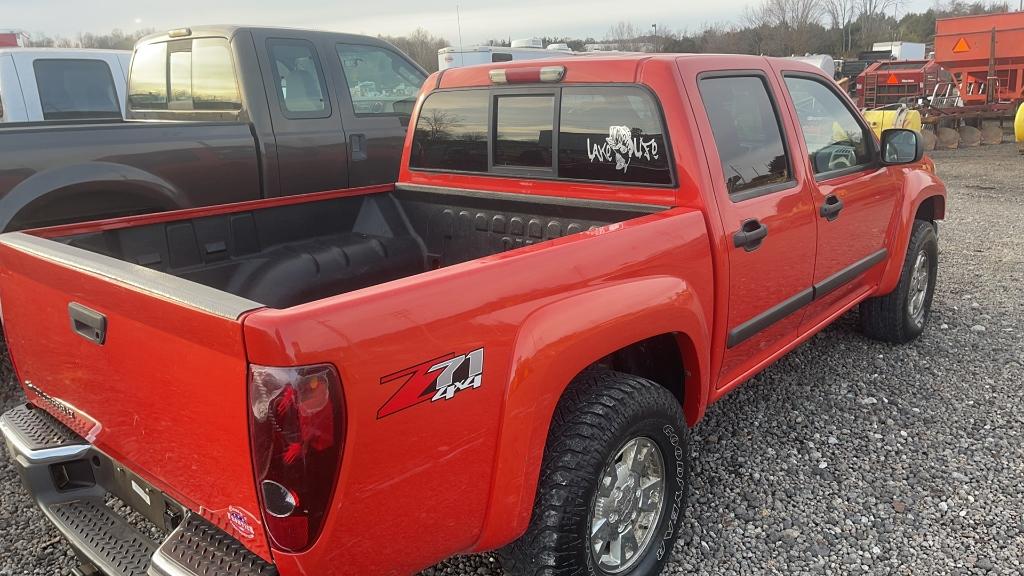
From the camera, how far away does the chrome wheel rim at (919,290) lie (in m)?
4.64

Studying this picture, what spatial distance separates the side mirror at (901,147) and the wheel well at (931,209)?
763 millimetres

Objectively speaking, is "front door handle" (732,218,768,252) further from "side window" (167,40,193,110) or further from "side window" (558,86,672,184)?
"side window" (167,40,193,110)

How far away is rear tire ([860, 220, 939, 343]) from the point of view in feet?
14.7

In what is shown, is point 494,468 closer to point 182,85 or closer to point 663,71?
point 663,71

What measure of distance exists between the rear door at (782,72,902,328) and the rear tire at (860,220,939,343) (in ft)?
1.40

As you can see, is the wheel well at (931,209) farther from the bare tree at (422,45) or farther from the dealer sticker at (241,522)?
the bare tree at (422,45)

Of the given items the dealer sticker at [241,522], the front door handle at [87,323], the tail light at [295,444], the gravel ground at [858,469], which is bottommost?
the gravel ground at [858,469]

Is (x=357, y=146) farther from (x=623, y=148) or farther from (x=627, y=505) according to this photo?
(x=627, y=505)

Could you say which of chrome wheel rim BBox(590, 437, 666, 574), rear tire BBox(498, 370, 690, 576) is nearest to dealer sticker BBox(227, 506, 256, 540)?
rear tire BBox(498, 370, 690, 576)

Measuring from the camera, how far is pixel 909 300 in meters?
4.61

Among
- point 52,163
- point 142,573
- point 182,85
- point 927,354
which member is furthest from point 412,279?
point 182,85

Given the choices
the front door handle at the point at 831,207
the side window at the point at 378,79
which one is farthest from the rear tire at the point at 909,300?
the side window at the point at 378,79

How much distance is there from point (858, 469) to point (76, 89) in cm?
754

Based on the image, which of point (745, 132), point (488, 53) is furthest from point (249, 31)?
point (488, 53)
